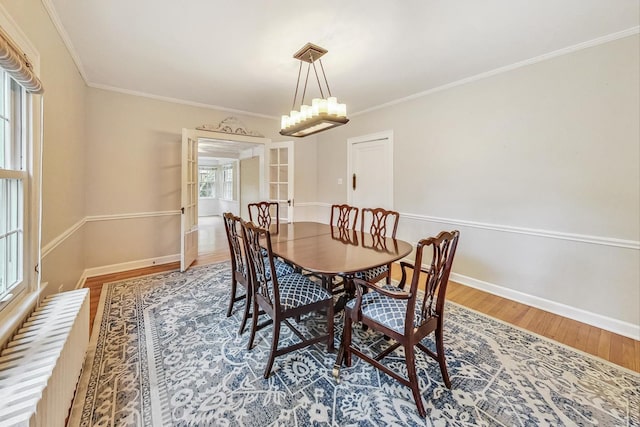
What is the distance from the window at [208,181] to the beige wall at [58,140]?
22.6ft

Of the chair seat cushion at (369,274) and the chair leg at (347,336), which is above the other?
the chair seat cushion at (369,274)

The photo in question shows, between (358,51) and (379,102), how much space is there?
158 cm

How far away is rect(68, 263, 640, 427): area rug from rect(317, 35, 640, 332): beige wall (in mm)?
819

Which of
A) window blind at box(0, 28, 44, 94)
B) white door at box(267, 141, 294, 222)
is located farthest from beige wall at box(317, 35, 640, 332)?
window blind at box(0, 28, 44, 94)

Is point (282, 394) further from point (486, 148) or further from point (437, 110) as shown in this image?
point (437, 110)

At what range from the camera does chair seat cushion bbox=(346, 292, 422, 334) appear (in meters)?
1.45

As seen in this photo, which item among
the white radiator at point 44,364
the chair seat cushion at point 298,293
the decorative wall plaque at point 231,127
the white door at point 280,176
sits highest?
the decorative wall plaque at point 231,127

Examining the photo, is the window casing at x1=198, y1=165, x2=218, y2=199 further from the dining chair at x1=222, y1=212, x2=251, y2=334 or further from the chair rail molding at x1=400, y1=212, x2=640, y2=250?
the chair rail molding at x1=400, y1=212, x2=640, y2=250

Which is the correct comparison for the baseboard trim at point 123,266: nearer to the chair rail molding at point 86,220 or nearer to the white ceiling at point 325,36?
the chair rail molding at point 86,220

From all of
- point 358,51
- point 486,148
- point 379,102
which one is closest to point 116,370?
point 358,51

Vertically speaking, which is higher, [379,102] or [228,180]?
[379,102]

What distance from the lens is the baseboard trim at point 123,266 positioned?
10.6ft

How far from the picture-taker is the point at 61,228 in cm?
216

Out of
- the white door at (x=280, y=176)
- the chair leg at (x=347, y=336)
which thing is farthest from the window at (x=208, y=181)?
the chair leg at (x=347, y=336)
